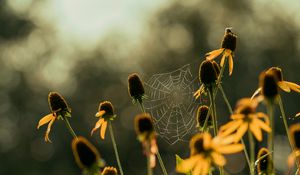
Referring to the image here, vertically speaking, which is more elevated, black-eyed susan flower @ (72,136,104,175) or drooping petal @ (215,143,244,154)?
black-eyed susan flower @ (72,136,104,175)

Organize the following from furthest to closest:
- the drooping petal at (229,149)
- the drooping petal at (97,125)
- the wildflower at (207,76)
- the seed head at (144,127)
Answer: the wildflower at (207,76) → the drooping petal at (97,125) → the seed head at (144,127) → the drooping petal at (229,149)

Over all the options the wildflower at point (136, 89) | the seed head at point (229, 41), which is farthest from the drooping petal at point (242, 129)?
the wildflower at point (136, 89)

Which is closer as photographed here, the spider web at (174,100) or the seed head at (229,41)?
the seed head at (229,41)

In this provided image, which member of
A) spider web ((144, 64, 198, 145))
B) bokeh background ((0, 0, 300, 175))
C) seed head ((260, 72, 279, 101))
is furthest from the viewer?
bokeh background ((0, 0, 300, 175))

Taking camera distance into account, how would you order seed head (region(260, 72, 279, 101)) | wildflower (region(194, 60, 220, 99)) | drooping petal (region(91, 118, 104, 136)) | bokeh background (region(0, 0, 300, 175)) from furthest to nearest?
bokeh background (region(0, 0, 300, 175))
wildflower (region(194, 60, 220, 99))
drooping petal (region(91, 118, 104, 136))
seed head (region(260, 72, 279, 101))

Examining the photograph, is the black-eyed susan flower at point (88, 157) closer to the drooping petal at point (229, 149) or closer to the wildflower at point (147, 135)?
the wildflower at point (147, 135)

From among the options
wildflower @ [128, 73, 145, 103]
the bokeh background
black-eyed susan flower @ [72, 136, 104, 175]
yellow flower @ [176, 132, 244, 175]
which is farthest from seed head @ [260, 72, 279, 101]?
the bokeh background

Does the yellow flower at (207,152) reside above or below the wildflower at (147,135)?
below

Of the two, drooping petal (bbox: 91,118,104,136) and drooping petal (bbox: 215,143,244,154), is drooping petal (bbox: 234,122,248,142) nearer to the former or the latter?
drooping petal (bbox: 215,143,244,154)
